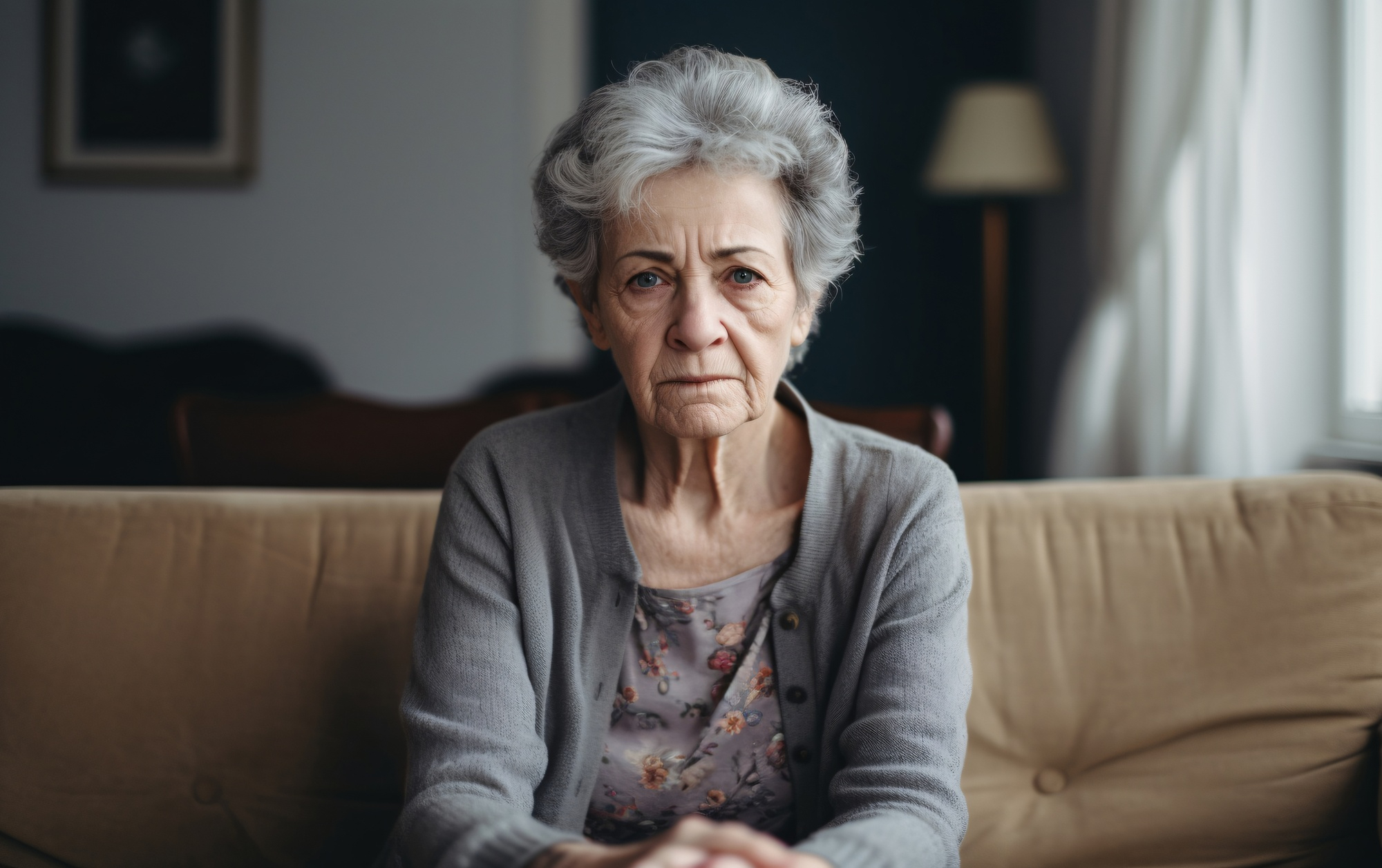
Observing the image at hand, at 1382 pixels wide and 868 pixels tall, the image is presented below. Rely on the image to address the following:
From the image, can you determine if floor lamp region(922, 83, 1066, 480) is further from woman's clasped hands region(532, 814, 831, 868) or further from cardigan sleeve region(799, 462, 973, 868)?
woman's clasped hands region(532, 814, 831, 868)

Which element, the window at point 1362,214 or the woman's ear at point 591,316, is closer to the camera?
the woman's ear at point 591,316

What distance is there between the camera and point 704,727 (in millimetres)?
1110

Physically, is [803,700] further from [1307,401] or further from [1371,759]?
[1307,401]

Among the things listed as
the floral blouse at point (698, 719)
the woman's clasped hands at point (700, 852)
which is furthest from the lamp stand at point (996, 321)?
the woman's clasped hands at point (700, 852)

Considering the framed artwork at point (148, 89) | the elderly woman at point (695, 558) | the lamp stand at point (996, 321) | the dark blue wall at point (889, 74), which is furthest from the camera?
the dark blue wall at point (889, 74)

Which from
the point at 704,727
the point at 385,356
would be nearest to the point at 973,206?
the point at 385,356

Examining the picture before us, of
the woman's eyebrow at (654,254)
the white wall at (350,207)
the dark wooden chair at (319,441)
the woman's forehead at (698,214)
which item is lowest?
the dark wooden chair at (319,441)

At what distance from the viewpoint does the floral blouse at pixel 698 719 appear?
1110 millimetres

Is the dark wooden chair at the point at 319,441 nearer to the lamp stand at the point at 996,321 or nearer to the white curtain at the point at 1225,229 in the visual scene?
the white curtain at the point at 1225,229

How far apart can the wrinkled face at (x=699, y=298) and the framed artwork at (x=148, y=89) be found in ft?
9.13

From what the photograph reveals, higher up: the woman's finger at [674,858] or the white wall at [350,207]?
the white wall at [350,207]

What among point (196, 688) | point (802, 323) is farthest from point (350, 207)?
point (802, 323)

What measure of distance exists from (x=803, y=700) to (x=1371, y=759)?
0.71 m

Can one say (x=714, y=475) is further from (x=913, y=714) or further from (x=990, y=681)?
(x=990, y=681)
